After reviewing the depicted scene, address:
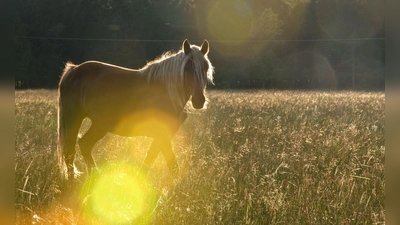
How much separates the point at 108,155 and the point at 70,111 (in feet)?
2.65

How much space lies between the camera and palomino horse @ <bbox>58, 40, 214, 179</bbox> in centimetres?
511

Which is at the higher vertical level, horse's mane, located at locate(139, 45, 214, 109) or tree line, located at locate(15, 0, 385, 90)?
tree line, located at locate(15, 0, 385, 90)

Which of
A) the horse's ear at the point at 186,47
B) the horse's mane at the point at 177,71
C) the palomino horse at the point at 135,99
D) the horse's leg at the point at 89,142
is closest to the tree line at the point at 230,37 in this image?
the horse's leg at the point at 89,142

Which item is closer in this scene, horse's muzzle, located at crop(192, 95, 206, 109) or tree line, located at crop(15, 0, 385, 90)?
horse's muzzle, located at crop(192, 95, 206, 109)

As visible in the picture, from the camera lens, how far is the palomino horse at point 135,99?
511 cm

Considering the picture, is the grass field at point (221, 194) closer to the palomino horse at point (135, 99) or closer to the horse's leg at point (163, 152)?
the horse's leg at point (163, 152)

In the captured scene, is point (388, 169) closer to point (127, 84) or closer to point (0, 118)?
point (0, 118)

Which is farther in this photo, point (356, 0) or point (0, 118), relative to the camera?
point (356, 0)

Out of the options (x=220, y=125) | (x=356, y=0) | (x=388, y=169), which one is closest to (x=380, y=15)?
(x=356, y=0)

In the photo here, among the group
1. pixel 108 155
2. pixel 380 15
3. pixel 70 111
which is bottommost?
pixel 108 155

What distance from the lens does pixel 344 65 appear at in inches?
2035

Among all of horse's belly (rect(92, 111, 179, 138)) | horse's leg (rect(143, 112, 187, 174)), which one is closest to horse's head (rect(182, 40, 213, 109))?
horse's belly (rect(92, 111, 179, 138))

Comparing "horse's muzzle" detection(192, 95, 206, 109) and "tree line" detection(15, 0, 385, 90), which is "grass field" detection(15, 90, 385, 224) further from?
"tree line" detection(15, 0, 385, 90)

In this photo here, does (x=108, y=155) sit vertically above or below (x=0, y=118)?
below
